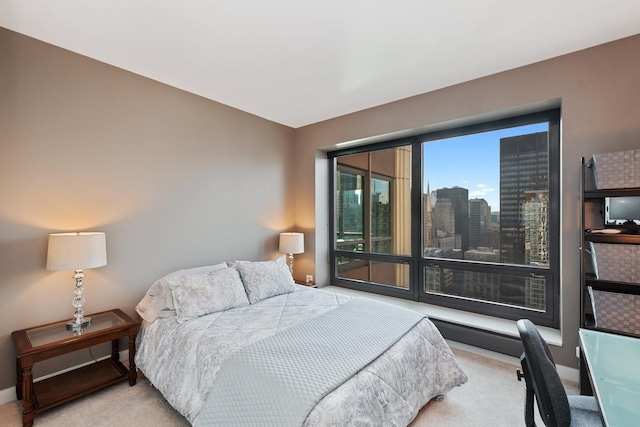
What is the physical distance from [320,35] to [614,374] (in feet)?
8.17

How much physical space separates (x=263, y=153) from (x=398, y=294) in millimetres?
2497

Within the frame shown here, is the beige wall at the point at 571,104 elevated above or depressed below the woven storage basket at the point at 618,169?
above

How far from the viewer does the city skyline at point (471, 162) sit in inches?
118

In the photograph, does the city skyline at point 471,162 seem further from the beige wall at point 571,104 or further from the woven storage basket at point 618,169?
the woven storage basket at point 618,169

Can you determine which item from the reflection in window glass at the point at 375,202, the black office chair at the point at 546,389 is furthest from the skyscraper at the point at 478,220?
the black office chair at the point at 546,389

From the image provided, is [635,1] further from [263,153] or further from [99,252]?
[99,252]

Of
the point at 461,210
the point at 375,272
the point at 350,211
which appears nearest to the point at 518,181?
the point at 461,210

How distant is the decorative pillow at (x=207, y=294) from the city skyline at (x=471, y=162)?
2375 millimetres

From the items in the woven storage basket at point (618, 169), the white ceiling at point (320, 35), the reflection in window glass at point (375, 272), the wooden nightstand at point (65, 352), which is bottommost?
the wooden nightstand at point (65, 352)

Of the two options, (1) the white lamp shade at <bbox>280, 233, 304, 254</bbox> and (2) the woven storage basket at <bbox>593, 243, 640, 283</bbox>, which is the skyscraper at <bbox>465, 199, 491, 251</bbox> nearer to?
(2) the woven storage basket at <bbox>593, 243, 640, 283</bbox>

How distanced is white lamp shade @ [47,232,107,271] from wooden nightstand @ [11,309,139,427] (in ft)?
1.60

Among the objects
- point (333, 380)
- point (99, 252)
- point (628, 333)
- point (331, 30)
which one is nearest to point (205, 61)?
point (331, 30)

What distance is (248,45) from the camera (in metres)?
2.24

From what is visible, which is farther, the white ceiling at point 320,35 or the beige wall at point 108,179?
the beige wall at point 108,179
